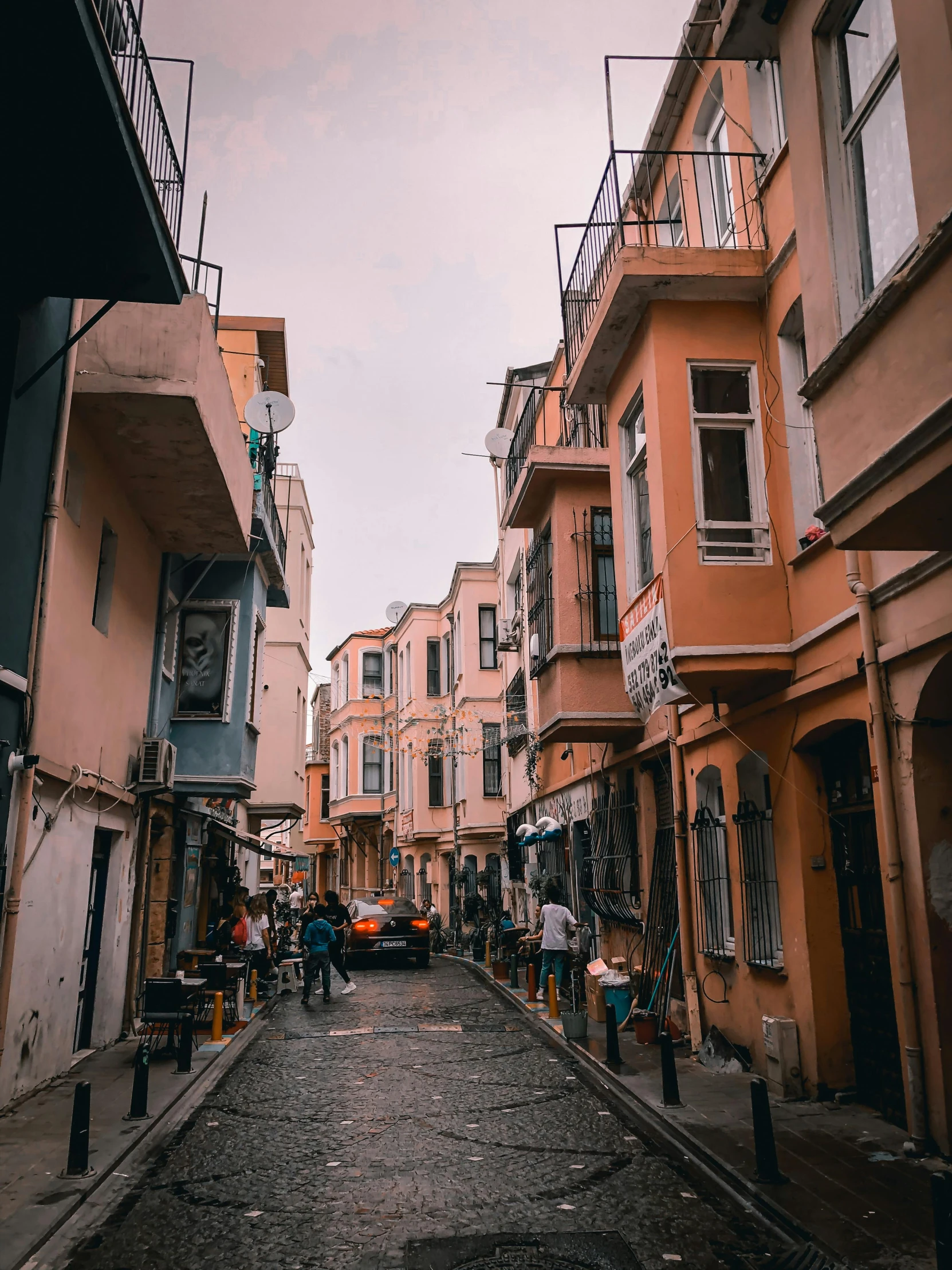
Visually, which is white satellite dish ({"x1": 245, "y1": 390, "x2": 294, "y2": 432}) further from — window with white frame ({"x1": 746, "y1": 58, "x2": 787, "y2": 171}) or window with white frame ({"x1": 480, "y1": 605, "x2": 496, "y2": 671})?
window with white frame ({"x1": 480, "y1": 605, "x2": 496, "y2": 671})

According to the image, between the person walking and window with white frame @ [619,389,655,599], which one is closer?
window with white frame @ [619,389,655,599]

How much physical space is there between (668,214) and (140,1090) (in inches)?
458

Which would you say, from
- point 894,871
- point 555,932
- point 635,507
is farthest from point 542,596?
point 894,871

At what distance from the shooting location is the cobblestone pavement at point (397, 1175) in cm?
537

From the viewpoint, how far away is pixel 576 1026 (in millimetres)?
11906

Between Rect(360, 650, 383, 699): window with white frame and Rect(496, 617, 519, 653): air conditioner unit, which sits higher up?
Rect(360, 650, 383, 699): window with white frame

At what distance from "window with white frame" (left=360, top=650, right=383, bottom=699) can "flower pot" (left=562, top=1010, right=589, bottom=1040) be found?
112ft

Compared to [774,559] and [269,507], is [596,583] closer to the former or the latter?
[774,559]

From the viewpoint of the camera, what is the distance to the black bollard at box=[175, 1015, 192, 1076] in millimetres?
10125

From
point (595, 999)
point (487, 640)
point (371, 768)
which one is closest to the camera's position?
A: point (595, 999)

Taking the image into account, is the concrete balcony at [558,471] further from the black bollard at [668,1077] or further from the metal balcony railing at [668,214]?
the black bollard at [668,1077]

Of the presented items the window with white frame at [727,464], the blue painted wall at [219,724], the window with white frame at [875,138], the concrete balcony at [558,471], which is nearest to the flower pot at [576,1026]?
the window with white frame at [727,464]

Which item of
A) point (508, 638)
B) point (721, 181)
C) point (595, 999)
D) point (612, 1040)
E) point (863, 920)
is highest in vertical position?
point (721, 181)

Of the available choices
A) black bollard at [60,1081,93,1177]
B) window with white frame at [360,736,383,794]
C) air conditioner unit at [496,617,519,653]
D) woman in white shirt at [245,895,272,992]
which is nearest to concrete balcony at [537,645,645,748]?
woman in white shirt at [245,895,272,992]
